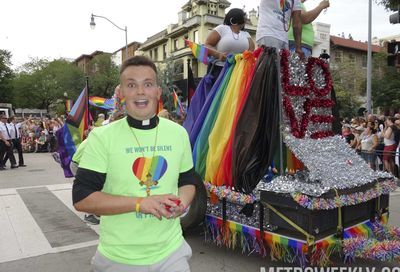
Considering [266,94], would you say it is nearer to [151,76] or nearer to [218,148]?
[218,148]

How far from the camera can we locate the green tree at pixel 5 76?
144 feet

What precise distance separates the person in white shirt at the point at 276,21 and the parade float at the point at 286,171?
23cm

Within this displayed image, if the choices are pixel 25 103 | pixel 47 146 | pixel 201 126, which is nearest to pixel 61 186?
pixel 201 126

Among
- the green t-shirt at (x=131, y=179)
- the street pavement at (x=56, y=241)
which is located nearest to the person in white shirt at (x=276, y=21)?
the street pavement at (x=56, y=241)

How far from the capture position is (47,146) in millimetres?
19609

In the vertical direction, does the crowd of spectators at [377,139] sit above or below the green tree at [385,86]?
below

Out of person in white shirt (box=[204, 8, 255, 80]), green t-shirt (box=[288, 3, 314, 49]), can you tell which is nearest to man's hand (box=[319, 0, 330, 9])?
green t-shirt (box=[288, 3, 314, 49])

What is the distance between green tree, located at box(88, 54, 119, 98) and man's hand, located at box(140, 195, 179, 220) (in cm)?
4428

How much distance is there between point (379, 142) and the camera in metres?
10.4

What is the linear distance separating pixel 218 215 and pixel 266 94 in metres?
1.36

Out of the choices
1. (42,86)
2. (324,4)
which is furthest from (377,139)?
(42,86)
